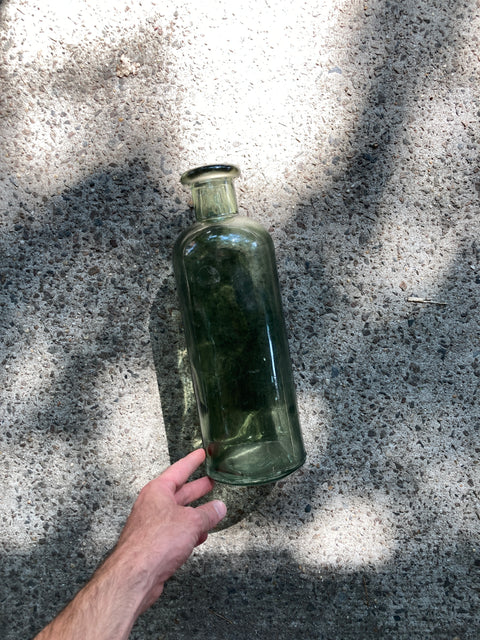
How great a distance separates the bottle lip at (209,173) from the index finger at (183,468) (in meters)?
0.69

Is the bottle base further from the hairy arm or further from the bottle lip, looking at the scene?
the bottle lip

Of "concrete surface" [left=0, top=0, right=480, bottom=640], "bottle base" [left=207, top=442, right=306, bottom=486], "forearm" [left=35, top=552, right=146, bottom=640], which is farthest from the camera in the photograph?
"concrete surface" [left=0, top=0, right=480, bottom=640]

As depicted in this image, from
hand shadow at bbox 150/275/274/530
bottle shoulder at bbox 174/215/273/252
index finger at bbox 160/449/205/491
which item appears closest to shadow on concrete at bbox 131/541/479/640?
hand shadow at bbox 150/275/274/530

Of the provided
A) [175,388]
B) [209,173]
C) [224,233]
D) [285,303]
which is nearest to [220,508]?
[175,388]

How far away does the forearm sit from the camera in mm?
1094

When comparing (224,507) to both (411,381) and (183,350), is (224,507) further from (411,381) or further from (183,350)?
(411,381)

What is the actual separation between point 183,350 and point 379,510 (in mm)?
703

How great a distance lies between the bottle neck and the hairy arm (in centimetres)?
66

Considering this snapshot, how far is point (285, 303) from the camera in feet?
4.48

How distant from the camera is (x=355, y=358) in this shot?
137cm

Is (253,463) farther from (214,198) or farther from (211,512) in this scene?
(214,198)

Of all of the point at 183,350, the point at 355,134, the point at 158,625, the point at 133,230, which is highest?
the point at 355,134

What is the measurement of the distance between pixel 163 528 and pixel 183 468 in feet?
0.52

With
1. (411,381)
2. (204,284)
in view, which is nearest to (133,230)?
(204,284)
